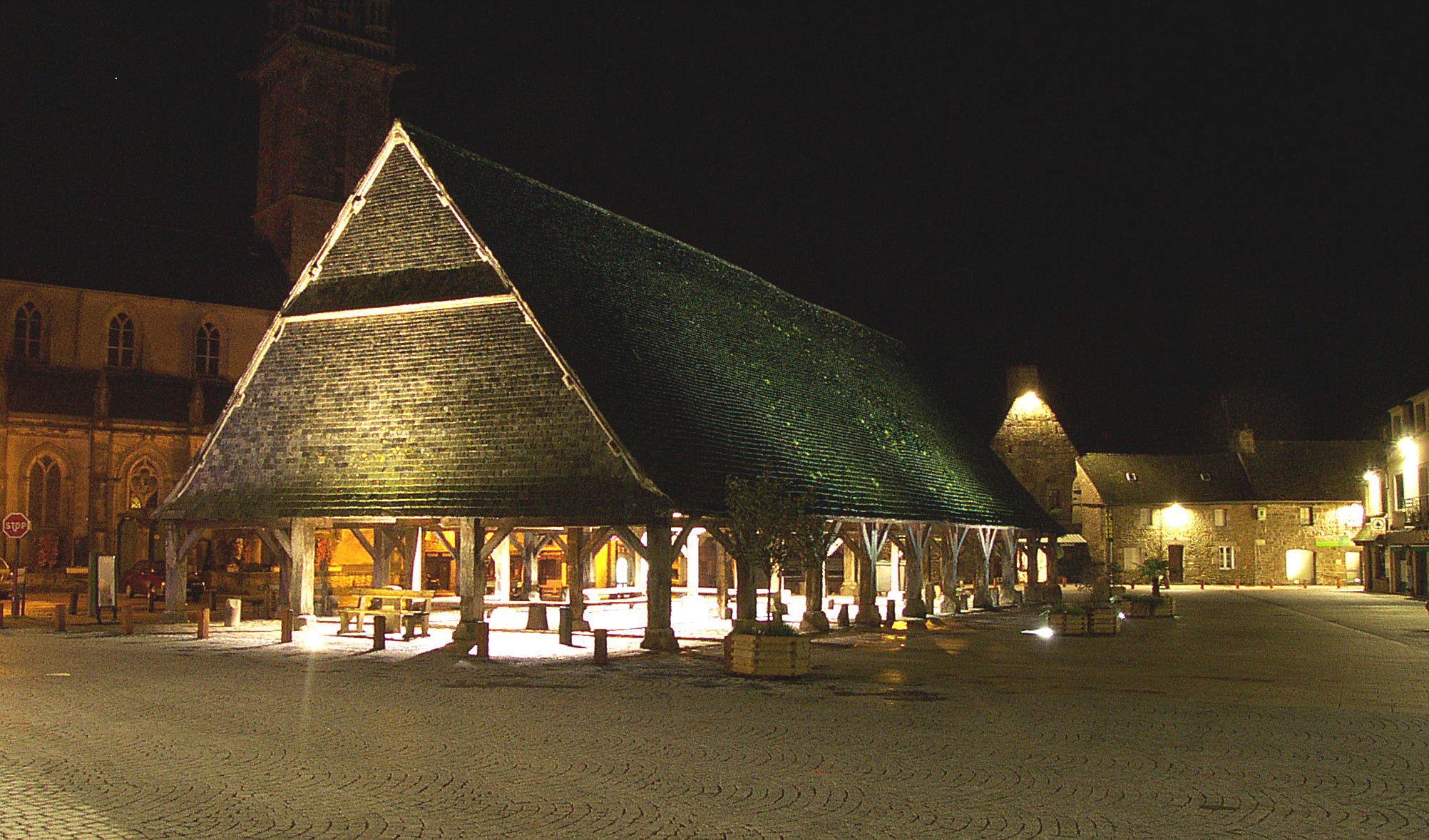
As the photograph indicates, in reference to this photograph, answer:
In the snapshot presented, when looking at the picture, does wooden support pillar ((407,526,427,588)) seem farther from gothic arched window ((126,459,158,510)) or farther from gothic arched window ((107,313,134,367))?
gothic arched window ((107,313,134,367))

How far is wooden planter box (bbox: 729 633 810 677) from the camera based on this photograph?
59.6ft

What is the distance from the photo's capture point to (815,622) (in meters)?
27.5

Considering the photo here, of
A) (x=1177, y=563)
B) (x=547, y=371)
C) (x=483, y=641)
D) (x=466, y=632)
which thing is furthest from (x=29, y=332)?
(x=1177, y=563)

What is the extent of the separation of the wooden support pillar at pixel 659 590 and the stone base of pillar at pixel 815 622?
549cm

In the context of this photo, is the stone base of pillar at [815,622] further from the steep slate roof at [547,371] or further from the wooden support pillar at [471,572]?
the wooden support pillar at [471,572]

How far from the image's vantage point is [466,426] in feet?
79.7

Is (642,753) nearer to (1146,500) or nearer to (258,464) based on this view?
(258,464)

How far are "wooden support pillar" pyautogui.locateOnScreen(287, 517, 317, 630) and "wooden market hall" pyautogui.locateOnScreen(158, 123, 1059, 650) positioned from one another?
0.07 metres

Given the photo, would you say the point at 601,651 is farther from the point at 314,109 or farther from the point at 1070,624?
the point at 314,109

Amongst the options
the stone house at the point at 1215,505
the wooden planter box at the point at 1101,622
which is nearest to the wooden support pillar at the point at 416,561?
the wooden planter box at the point at 1101,622

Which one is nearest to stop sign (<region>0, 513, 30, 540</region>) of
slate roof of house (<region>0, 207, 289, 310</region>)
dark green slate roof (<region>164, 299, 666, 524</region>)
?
dark green slate roof (<region>164, 299, 666, 524</region>)

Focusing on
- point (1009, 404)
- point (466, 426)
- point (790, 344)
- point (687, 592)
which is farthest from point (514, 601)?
point (1009, 404)

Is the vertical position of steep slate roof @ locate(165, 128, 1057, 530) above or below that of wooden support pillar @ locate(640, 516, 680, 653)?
above

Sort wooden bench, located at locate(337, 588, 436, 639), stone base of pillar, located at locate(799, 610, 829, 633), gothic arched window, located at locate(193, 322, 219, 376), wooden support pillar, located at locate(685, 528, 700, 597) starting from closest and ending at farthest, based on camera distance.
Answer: wooden bench, located at locate(337, 588, 436, 639), stone base of pillar, located at locate(799, 610, 829, 633), wooden support pillar, located at locate(685, 528, 700, 597), gothic arched window, located at locate(193, 322, 219, 376)
